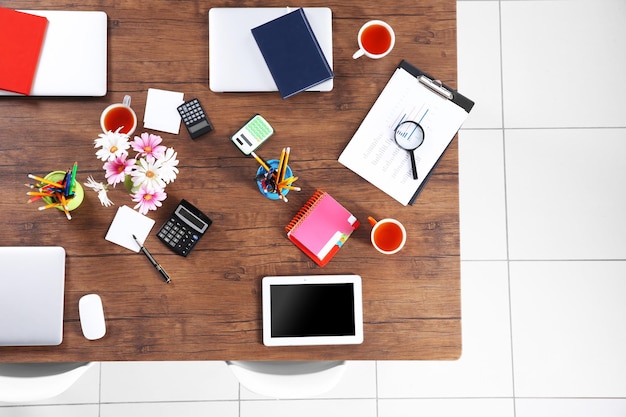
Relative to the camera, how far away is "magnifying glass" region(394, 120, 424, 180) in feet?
4.97

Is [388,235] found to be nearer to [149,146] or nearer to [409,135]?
[409,135]

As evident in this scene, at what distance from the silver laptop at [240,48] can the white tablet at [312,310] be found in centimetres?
53

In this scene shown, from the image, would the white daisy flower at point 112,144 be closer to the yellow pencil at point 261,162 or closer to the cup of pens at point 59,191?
the cup of pens at point 59,191

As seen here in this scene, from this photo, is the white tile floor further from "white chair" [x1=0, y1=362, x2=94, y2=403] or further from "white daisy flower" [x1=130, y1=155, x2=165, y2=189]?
"white daisy flower" [x1=130, y1=155, x2=165, y2=189]

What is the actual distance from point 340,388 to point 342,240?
3.38 ft

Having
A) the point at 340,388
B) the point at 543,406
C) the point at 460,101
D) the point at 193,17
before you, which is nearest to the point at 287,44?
the point at 193,17

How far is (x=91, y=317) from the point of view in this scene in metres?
1.44

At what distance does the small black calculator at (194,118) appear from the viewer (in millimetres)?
1507

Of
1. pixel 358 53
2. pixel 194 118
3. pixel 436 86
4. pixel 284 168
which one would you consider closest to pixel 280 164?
pixel 284 168

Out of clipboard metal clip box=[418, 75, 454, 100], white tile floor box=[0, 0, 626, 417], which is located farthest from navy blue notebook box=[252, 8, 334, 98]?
white tile floor box=[0, 0, 626, 417]

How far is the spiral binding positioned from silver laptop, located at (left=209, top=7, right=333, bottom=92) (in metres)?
0.29

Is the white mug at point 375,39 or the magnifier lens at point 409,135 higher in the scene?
the white mug at point 375,39

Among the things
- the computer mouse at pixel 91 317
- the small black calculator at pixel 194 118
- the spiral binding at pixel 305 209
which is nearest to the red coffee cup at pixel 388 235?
the spiral binding at pixel 305 209

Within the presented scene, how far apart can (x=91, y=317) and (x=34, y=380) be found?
290 mm
